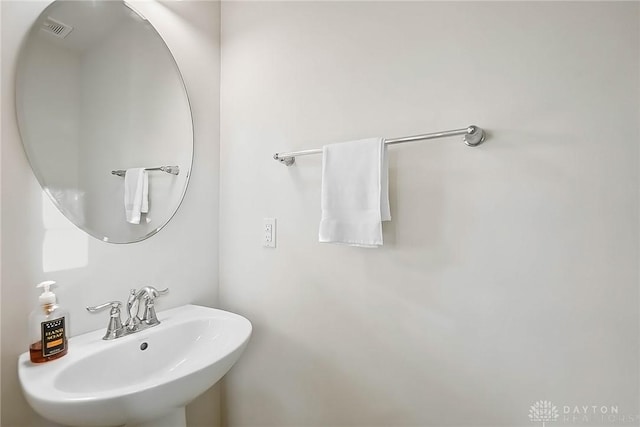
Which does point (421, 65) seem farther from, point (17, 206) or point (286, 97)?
point (17, 206)

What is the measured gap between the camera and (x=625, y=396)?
2.71 feet

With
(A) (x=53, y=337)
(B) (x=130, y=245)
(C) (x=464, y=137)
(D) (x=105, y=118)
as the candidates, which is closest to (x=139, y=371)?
(A) (x=53, y=337)

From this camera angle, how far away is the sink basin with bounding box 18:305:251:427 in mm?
759

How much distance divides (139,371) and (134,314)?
0.20 meters

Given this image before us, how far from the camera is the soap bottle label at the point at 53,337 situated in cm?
90

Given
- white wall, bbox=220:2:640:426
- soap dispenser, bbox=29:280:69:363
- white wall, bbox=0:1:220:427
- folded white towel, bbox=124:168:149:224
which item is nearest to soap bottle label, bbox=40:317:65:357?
soap dispenser, bbox=29:280:69:363

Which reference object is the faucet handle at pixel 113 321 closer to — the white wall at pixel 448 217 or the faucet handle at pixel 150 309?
the faucet handle at pixel 150 309

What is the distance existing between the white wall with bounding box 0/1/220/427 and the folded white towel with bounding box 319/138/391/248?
664mm

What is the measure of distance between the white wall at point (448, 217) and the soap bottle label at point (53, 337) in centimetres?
69

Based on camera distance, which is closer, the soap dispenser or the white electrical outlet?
the soap dispenser

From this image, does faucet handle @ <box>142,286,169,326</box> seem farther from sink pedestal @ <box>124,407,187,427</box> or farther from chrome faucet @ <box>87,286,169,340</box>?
sink pedestal @ <box>124,407,187,427</box>

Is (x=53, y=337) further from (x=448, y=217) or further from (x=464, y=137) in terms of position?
(x=464, y=137)

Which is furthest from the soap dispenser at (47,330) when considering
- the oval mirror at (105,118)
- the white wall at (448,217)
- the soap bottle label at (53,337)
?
the white wall at (448,217)

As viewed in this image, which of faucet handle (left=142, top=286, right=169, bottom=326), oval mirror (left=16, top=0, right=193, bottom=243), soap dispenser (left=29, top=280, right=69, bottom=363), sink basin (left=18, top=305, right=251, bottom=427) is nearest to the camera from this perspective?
sink basin (left=18, top=305, right=251, bottom=427)
